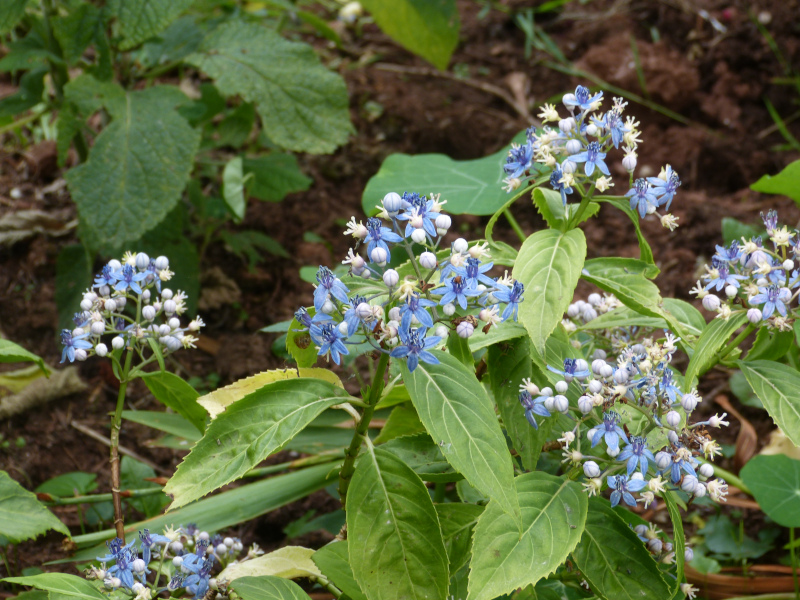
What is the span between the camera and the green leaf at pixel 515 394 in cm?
131

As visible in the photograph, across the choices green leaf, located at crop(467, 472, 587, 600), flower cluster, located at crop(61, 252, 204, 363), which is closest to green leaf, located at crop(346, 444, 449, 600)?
green leaf, located at crop(467, 472, 587, 600)

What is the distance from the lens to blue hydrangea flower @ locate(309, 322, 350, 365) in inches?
44.4

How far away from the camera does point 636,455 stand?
1216 millimetres

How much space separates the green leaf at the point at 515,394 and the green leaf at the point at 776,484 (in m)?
0.76

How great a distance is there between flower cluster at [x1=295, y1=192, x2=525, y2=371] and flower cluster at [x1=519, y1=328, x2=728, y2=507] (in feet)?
0.56

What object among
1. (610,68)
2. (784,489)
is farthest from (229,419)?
(610,68)

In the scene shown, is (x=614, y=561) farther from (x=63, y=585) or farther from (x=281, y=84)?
(x=281, y=84)

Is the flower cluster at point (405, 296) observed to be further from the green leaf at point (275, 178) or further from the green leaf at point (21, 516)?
the green leaf at point (275, 178)

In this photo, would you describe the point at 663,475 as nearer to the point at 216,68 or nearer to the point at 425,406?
the point at 425,406

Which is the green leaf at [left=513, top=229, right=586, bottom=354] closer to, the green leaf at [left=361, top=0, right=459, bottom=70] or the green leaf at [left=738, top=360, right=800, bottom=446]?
the green leaf at [left=738, top=360, right=800, bottom=446]

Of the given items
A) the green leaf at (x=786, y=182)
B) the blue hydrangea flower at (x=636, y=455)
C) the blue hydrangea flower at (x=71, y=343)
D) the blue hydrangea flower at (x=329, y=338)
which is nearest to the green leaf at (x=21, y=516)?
the blue hydrangea flower at (x=71, y=343)

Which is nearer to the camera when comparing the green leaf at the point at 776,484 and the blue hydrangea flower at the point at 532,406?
the blue hydrangea flower at the point at 532,406

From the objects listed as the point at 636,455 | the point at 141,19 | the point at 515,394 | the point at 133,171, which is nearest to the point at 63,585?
the point at 515,394

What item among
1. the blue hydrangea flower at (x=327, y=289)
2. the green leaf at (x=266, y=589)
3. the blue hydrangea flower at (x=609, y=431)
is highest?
the blue hydrangea flower at (x=327, y=289)
